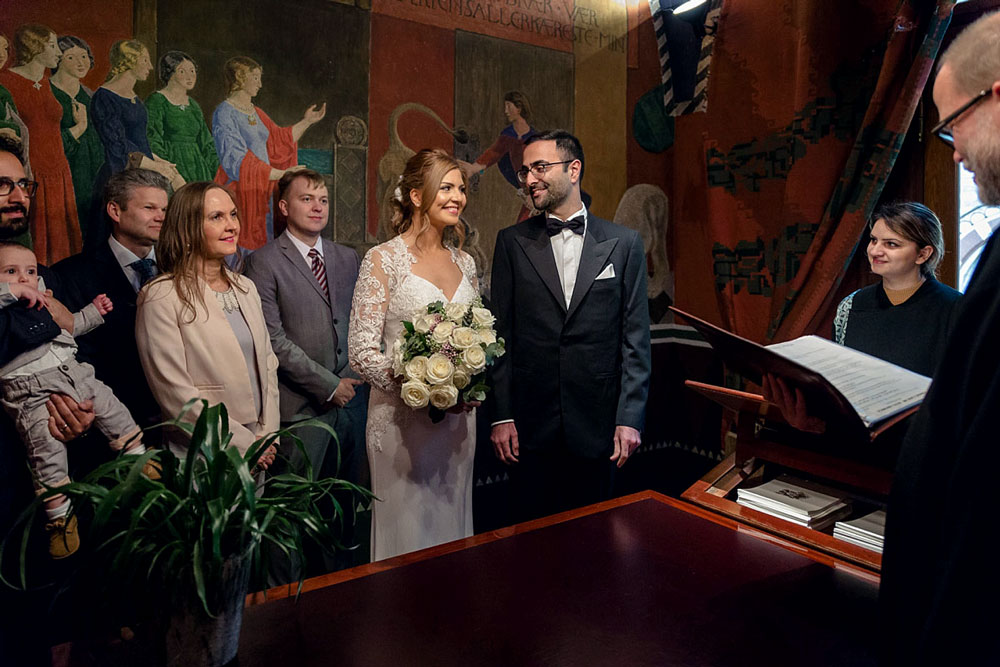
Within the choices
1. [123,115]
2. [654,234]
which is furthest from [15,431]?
[654,234]

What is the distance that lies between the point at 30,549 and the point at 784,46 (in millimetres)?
4585

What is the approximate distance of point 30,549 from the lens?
2.55 metres

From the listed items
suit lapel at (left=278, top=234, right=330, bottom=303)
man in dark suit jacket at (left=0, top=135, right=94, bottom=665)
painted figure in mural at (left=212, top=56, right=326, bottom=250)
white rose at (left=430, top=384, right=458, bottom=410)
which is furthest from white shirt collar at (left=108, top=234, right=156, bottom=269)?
white rose at (left=430, top=384, right=458, bottom=410)

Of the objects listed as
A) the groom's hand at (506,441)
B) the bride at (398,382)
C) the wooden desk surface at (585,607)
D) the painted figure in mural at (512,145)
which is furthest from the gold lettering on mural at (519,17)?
the wooden desk surface at (585,607)

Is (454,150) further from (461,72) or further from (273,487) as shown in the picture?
(273,487)

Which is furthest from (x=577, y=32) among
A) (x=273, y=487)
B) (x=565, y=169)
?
(x=273, y=487)

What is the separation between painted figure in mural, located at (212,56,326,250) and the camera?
3076 mm

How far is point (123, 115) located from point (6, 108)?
394 mm

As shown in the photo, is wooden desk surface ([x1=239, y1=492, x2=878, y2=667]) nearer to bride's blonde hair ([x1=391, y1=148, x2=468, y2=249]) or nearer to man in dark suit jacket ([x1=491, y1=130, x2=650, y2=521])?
man in dark suit jacket ([x1=491, y1=130, x2=650, y2=521])

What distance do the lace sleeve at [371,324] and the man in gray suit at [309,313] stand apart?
0.43m

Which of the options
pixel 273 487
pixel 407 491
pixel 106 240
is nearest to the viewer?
pixel 273 487

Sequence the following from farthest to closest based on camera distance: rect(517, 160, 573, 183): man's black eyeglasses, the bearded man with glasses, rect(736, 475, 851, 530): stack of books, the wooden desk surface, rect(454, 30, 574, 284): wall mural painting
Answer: rect(454, 30, 574, 284): wall mural painting < rect(517, 160, 573, 183): man's black eyeglasses < rect(736, 475, 851, 530): stack of books < the wooden desk surface < the bearded man with glasses

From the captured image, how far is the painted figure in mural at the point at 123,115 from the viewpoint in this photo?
2775mm

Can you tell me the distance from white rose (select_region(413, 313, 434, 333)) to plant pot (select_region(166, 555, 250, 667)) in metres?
1.59
